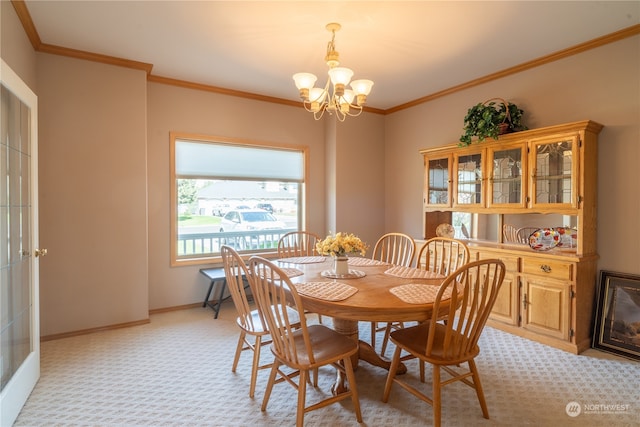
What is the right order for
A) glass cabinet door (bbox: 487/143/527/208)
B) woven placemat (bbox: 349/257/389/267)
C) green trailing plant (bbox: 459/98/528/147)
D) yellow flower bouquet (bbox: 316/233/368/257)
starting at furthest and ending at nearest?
green trailing plant (bbox: 459/98/528/147) < glass cabinet door (bbox: 487/143/527/208) < woven placemat (bbox: 349/257/389/267) < yellow flower bouquet (bbox: 316/233/368/257)

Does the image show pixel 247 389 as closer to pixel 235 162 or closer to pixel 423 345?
pixel 423 345

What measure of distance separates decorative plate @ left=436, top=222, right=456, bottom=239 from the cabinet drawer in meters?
1.07

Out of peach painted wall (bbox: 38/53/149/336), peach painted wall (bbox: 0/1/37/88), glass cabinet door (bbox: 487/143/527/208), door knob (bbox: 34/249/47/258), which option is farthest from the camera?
glass cabinet door (bbox: 487/143/527/208)

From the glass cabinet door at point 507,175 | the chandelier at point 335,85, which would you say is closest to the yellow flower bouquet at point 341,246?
the chandelier at point 335,85

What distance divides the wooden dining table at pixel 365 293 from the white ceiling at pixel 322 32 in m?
1.90

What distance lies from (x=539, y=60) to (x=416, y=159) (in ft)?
5.82

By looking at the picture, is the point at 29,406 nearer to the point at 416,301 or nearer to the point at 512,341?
the point at 416,301

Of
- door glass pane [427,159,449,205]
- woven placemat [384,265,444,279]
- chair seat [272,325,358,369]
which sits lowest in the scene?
chair seat [272,325,358,369]

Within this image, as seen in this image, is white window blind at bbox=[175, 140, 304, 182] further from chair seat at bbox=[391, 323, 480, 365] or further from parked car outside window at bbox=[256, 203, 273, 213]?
chair seat at bbox=[391, 323, 480, 365]

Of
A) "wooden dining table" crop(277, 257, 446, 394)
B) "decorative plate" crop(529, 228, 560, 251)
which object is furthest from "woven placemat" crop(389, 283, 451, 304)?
A: "decorative plate" crop(529, 228, 560, 251)

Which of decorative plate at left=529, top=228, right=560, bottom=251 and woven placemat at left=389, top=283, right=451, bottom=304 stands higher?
decorative plate at left=529, top=228, right=560, bottom=251

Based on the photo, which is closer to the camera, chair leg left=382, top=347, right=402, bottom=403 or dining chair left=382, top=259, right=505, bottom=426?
dining chair left=382, top=259, right=505, bottom=426

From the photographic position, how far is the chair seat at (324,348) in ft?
6.06

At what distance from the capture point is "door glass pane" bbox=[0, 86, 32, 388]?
201 centimetres
